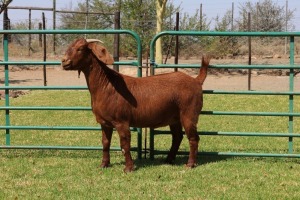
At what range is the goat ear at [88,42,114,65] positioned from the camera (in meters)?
7.11

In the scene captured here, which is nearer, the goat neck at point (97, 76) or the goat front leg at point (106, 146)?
the goat neck at point (97, 76)

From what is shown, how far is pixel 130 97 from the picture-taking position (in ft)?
24.0

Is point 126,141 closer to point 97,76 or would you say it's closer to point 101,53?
point 97,76

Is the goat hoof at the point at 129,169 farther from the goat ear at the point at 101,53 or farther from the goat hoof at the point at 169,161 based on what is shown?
the goat ear at the point at 101,53

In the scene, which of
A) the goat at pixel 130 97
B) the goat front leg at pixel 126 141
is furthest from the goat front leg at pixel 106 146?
the goat front leg at pixel 126 141

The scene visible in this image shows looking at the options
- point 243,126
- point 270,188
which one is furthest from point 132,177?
point 243,126

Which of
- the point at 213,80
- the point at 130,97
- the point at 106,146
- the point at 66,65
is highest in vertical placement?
the point at 66,65

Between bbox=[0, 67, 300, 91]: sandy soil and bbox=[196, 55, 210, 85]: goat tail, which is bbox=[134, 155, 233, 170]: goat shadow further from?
bbox=[0, 67, 300, 91]: sandy soil

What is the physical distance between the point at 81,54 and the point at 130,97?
32.0 inches

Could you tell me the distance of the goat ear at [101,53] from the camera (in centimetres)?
711

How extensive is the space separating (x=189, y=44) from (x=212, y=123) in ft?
59.4

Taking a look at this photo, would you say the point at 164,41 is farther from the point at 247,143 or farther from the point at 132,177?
the point at 132,177

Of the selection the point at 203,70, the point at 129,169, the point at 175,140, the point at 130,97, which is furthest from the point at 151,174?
the point at 203,70

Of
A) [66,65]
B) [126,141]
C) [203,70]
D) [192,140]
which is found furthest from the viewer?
[203,70]
